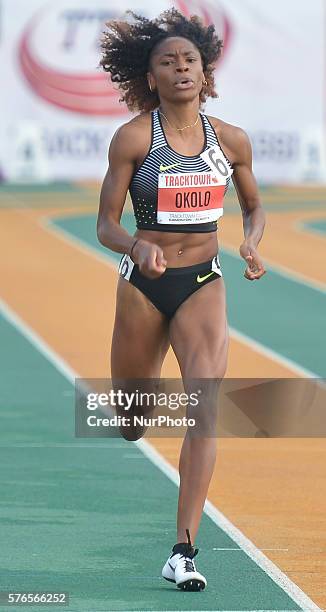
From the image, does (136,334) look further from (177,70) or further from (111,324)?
(111,324)

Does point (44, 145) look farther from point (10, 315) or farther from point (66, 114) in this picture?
point (10, 315)

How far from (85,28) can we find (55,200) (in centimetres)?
308

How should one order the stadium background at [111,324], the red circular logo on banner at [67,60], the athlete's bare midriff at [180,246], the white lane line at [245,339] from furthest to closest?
the red circular logo on banner at [67,60]
the white lane line at [245,339]
the stadium background at [111,324]
the athlete's bare midriff at [180,246]

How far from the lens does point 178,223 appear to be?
24.7ft

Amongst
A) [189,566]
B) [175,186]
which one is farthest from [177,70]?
[189,566]

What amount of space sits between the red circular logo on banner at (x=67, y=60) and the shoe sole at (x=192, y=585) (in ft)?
79.3

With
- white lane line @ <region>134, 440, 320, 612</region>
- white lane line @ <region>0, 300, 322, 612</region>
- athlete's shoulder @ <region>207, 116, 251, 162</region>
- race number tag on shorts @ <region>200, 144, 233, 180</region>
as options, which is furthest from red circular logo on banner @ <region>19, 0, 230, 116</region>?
race number tag on shorts @ <region>200, 144, 233, 180</region>

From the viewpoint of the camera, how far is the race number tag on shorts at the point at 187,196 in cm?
749

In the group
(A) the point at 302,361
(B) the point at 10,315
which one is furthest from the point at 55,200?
(A) the point at 302,361

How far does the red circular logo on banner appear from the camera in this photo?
102ft

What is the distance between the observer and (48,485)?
382 inches

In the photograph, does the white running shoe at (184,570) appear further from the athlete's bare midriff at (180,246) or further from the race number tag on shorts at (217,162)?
the race number tag on shorts at (217,162)

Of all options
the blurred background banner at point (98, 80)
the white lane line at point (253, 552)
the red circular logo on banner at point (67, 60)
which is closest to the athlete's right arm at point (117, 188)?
the white lane line at point (253, 552)

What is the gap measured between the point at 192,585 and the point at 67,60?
24.9m
